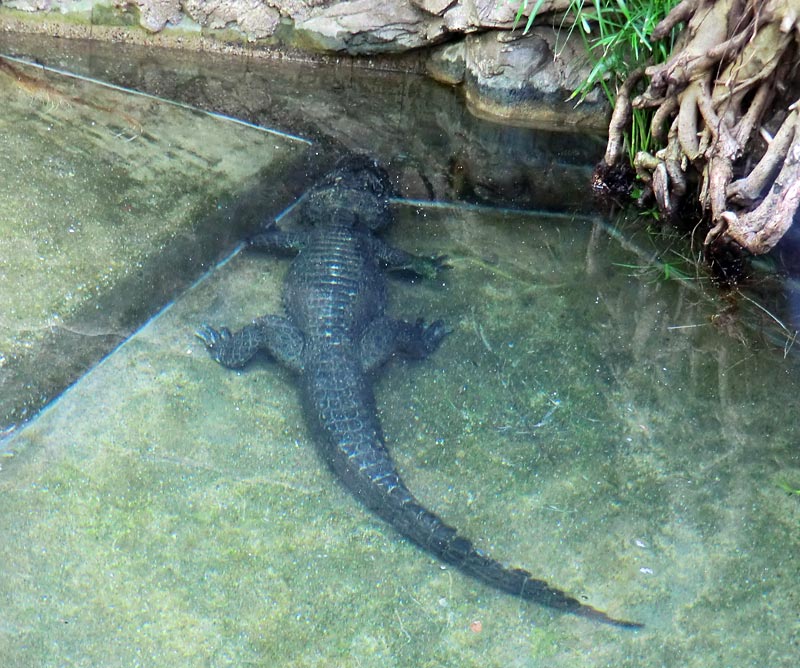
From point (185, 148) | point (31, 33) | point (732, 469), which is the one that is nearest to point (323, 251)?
point (185, 148)

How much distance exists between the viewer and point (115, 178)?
174 inches

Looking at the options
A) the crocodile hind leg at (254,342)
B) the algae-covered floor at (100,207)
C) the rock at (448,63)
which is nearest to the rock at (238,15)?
the algae-covered floor at (100,207)

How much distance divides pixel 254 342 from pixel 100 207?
4.15 ft

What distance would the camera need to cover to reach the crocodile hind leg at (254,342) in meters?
3.70

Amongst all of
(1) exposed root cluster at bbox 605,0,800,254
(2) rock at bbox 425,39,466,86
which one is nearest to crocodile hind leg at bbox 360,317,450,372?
(1) exposed root cluster at bbox 605,0,800,254

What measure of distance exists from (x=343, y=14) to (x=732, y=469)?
14.7 ft

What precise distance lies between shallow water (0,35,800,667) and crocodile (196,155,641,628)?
8 cm

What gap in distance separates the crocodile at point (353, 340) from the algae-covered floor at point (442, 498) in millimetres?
82

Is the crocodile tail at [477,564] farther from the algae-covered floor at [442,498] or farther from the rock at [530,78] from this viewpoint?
the rock at [530,78]

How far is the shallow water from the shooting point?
109 inches

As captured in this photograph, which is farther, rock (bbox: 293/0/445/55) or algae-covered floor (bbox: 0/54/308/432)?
rock (bbox: 293/0/445/55)

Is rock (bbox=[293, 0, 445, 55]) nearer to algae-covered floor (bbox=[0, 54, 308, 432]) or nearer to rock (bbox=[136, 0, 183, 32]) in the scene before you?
rock (bbox=[136, 0, 183, 32])

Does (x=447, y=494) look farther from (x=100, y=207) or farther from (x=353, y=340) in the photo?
(x=100, y=207)

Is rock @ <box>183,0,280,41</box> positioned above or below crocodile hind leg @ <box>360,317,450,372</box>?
above
